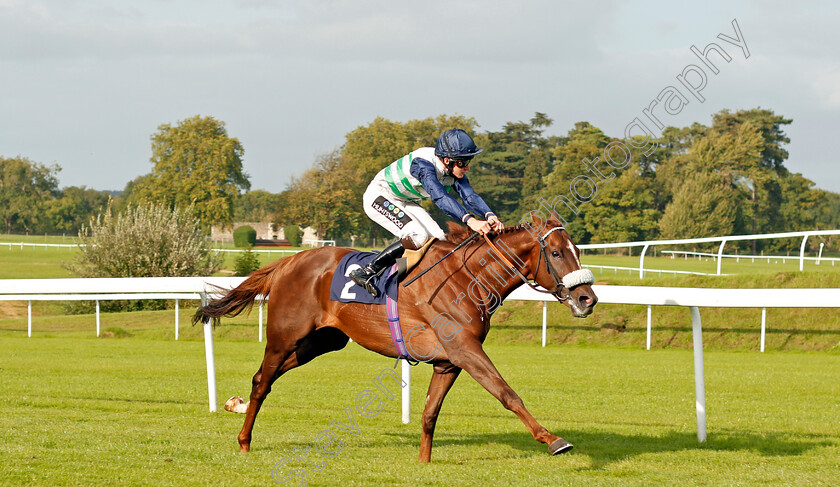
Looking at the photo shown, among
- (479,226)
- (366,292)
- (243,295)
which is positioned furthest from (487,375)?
(243,295)

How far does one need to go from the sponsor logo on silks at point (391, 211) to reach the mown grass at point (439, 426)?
1.41m

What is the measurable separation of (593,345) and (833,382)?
5.04 m

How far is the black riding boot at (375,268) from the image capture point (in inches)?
192

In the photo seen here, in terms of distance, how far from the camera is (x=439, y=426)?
607cm

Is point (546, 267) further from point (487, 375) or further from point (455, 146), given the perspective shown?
point (455, 146)

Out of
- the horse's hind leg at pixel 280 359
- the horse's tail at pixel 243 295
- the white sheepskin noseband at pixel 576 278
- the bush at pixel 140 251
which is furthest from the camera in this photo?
the bush at pixel 140 251

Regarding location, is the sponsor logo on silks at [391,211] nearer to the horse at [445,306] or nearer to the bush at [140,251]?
the horse at [445,306]

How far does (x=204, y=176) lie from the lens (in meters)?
53.9

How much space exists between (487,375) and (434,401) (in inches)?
22.4

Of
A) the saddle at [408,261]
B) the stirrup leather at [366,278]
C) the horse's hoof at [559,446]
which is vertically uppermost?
the saddle at [408,261]

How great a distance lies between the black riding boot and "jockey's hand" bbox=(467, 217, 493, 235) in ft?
1.62

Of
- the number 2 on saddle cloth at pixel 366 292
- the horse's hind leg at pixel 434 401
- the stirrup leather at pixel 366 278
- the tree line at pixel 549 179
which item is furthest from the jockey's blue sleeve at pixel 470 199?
the tree line at pixel 549 179

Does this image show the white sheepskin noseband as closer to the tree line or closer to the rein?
the rein

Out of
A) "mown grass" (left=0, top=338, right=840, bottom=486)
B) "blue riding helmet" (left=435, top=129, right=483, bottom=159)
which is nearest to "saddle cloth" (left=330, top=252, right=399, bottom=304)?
"blue riding helmet" (left=435, top=129, right=483, bottom=159)
